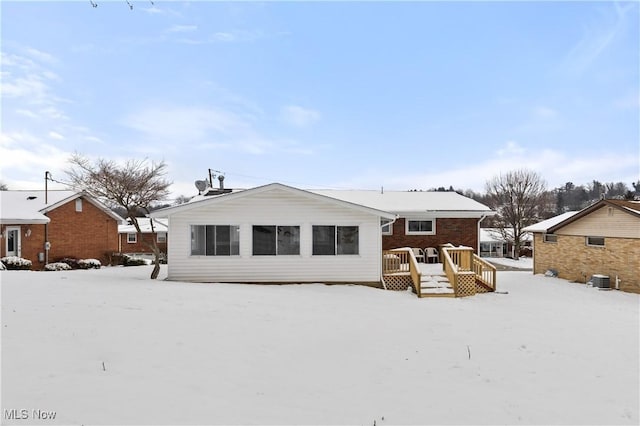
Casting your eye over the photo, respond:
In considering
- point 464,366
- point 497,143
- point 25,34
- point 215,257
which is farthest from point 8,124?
point 497,143

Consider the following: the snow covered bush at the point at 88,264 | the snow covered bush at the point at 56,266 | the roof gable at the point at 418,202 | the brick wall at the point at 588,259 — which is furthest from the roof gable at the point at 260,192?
the snow covered bush at the point at 88,264

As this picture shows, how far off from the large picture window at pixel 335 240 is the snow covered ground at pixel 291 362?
11.7ft

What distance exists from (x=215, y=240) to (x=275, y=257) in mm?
2333

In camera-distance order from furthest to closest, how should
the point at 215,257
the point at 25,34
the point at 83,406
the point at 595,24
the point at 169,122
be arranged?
1. the point at 169,122
2. the point at 595,24
3. the point at 215,257
4. the point at 25,34
5. the point at 83,406

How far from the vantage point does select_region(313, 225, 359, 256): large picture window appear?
42.2 ft

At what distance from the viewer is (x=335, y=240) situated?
42.3ft

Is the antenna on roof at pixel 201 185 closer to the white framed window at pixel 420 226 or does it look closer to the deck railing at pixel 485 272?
the white framed window at pixel 420 226

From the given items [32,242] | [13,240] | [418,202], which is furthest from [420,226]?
[13,240]

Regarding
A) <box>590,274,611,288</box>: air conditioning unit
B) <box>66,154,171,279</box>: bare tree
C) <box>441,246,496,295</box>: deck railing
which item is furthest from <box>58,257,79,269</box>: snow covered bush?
<box>590,274,611,288</box>: air conditioning unit

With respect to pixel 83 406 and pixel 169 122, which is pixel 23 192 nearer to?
pixel 169 122

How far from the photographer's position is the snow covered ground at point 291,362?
12.7ft

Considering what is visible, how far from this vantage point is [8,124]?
1388 cm

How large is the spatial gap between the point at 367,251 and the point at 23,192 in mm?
23410

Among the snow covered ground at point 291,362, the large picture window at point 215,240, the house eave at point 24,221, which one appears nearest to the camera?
the snow covered ground at point 291,362
